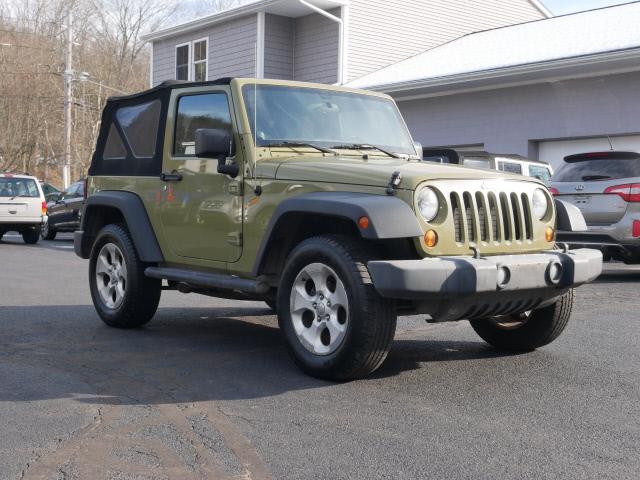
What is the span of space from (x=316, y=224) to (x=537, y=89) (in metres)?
14.3

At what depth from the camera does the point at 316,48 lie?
2481 centimetres

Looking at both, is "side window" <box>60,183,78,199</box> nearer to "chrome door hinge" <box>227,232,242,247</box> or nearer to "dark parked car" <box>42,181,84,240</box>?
"dark parked car" <box>42,181,84,240</box>

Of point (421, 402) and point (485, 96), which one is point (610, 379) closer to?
point (421, 402)

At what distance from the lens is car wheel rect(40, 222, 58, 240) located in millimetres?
23406

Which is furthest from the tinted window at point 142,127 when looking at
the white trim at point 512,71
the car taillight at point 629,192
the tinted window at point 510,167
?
the white trim at point 512,71

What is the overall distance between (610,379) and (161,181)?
3742 mm

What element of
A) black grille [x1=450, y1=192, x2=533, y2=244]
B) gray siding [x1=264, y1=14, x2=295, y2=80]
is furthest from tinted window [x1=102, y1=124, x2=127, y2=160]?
gray siding [x1=264, y1=14, x2=295, y2=80]

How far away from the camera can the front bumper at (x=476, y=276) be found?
5.12 m

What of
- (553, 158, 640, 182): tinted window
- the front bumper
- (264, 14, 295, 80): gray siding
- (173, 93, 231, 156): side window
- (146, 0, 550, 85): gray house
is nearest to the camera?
the front bumper

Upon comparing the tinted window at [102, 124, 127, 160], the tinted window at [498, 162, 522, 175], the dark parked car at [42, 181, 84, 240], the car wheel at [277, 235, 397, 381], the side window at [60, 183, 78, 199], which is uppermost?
the tinted window at [102, 124, 127, 160]

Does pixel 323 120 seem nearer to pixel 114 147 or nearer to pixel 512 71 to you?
pixel 114 147

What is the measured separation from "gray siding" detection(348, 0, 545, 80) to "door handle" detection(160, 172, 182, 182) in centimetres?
1756

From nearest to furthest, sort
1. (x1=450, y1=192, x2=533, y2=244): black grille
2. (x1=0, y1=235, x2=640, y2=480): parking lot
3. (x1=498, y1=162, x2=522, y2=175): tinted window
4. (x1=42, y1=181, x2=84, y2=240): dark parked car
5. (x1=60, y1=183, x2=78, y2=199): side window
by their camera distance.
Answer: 1. (x1=0, y1=235, x2=640, y2=480): parking lot
2. (x1=450, y1=192, x2=533, y2=244): black grille
3. (x1=498, y1=162, x2=522, y2=175): tinted window
4. (x1=42, y1=181, x2=84, y2=240): dark parked car
5. (x1=60, y1=183, x2=78, y2=199): side window

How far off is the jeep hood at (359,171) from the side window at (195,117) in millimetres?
712
